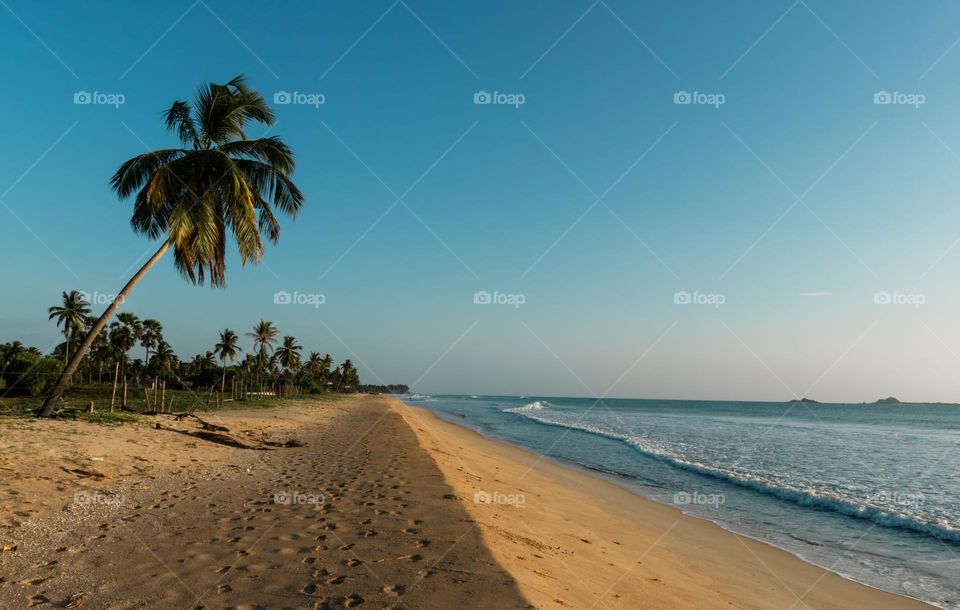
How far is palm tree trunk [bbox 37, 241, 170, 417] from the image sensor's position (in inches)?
591

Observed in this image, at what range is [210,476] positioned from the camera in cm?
1054

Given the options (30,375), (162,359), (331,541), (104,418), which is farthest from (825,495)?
(162,359)

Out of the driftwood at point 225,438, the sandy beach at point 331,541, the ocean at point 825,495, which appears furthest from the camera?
the driftwood at point 225,438

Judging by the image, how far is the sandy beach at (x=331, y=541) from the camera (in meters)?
4.85

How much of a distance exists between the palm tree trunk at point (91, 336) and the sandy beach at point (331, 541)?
5.68ft

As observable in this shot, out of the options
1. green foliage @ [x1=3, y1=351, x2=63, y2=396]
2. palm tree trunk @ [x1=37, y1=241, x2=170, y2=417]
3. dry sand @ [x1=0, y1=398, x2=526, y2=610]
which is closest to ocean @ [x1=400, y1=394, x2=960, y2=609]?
dry sand @ [x1=0, y1=398, x2=526, y2=610]

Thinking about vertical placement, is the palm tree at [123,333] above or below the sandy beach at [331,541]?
above

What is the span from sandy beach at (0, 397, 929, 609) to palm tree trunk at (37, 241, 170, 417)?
1.73 meters

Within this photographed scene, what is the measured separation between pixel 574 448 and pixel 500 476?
1288 cm

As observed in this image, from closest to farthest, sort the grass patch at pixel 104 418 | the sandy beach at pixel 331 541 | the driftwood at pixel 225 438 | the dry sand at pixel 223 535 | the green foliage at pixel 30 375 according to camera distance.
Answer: the dry sand at pixel 223 535
the sandy beach at pixel 331 541
the grass patch at pixel 104 418
the driftwood at pixel 225 438
the green foliage at pixel 30 375

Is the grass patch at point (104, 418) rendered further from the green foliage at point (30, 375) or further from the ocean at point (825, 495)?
the green foliage at point (30, 375)

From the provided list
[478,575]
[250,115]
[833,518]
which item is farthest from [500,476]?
[250,115]

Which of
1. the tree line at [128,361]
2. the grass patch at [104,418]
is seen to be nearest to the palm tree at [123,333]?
the tree line at [128,361]

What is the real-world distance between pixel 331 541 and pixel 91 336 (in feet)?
44.9
